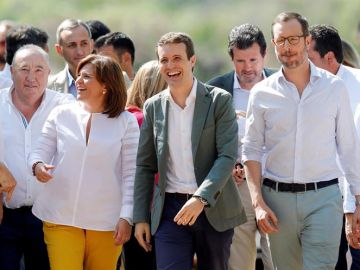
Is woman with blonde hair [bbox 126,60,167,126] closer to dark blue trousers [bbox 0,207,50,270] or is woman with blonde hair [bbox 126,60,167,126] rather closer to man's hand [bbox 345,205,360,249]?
dark blue trousers [bbox 0,207,50,270]

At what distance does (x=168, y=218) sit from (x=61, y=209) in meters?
0.71

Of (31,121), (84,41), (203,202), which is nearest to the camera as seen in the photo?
(203,202)

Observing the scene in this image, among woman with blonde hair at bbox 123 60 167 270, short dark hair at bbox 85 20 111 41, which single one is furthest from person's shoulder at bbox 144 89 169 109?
short dark hair at bbox 85 20 111 41

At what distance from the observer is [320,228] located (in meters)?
6.31

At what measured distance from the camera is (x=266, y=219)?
20.8 feet

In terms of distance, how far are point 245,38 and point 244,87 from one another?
37 cm

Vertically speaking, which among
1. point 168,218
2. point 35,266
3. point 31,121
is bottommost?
point 35,266

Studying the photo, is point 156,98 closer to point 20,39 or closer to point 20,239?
point 20,239

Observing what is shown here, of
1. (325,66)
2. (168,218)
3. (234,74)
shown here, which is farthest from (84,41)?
(168,218)

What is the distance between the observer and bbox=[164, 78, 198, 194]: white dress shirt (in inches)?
250

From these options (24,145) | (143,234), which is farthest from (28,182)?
(143,234)

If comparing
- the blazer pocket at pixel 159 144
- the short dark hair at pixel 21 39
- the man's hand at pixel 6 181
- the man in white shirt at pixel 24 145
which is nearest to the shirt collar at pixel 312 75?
the blazer pocket at pixel 159 144

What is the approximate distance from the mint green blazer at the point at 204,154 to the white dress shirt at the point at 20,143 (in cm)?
84

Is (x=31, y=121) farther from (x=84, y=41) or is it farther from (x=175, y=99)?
(x=84, y=41)
